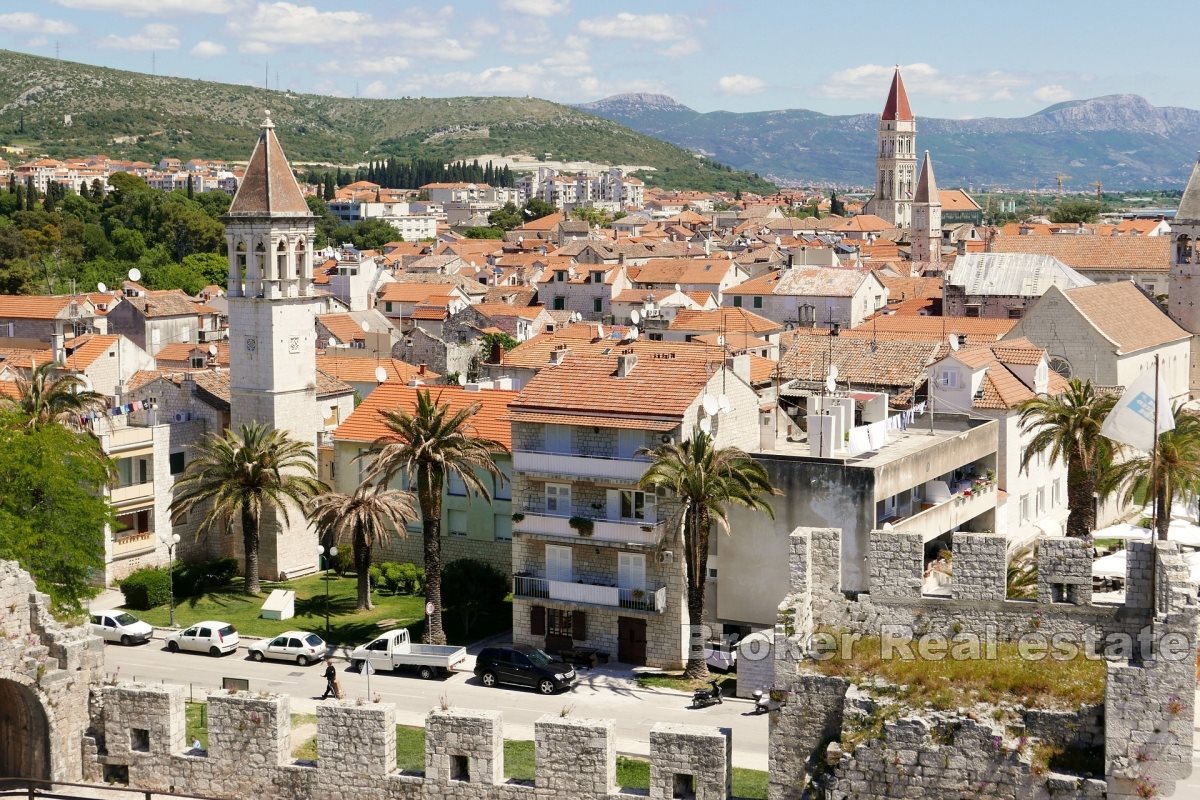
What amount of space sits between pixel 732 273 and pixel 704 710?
85.9 meters

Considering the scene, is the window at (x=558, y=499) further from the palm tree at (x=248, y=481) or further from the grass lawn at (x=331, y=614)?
the palm tree at (x=248, y=481)

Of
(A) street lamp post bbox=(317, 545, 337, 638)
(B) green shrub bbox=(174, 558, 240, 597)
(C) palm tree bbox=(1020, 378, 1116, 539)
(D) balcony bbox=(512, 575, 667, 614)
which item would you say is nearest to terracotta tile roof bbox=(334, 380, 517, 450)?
(A) street lamp post bbox=(317, 545, 337, 638)

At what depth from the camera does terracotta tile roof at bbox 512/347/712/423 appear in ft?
134

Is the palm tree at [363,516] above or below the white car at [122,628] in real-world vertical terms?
above

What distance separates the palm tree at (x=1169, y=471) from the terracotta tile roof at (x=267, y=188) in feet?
93.6

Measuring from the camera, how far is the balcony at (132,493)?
48375mm

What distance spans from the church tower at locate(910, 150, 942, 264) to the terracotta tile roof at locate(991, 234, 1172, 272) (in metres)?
52.8

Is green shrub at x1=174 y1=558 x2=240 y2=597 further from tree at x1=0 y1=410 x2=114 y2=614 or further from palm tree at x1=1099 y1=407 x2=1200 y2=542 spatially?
palm tree at x1=1099 y1=407 x2=1200 y2=542

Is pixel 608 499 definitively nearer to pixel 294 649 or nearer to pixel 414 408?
pixel 294 649

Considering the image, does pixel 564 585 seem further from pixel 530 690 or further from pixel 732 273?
pixel 732 273

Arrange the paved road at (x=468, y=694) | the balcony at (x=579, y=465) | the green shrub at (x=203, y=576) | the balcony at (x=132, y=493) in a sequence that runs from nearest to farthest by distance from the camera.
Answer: the paved road at (x=468, y=694), the balcony at (x=579, y=465), the green shrub at (x=203, y=576), the balcony at (x=132, y=493)

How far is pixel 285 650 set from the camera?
4138 centimetres

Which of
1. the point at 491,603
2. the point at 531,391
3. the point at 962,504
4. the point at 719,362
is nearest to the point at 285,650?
the point at 491,603

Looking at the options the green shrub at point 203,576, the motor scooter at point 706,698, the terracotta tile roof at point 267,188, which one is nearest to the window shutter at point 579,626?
the motor scooter at point 706,698
